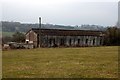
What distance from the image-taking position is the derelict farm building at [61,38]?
50.7 m

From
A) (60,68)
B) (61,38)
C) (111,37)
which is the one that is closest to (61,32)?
(61,38)

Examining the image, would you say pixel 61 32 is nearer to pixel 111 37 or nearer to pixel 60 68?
pixel 111 37

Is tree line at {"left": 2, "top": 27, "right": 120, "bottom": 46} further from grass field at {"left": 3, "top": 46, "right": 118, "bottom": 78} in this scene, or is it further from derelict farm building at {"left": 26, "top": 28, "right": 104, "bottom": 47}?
grass field at {"left": 3, "top": 46, "right": 118, "bottom": 78}

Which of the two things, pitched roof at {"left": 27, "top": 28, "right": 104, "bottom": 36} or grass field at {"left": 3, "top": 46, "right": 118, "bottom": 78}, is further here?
pitched roof at {"left": 27, "top": 28, "right": 104, "bottom": 36}

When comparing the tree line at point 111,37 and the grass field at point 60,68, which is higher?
the tree line at point 111,37

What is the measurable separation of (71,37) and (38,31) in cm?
716

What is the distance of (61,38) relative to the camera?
52906 millimetres

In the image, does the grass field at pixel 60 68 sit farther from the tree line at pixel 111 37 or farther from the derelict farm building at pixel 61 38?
the tree line at pixel 111 37

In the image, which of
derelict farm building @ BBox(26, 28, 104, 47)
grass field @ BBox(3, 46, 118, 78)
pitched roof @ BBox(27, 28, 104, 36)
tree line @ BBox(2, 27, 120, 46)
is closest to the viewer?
grass field @ BBox(3, 46, 118, 78)

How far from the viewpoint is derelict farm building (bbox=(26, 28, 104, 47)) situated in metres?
50.7

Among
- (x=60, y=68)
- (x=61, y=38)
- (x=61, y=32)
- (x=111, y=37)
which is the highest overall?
(x=61, y=32)

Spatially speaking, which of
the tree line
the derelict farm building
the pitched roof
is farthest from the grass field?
the tree line

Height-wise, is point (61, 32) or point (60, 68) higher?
point (61, 32)

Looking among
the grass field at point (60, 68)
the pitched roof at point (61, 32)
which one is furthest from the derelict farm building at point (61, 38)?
the grass field at point (60, 68)
